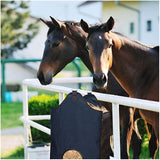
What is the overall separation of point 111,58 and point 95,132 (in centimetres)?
107

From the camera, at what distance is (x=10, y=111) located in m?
12.1

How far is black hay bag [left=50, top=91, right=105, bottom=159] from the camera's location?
2482mm

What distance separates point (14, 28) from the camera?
77.0ft

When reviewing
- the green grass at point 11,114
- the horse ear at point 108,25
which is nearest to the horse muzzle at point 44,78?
the horse ear at point 108,25

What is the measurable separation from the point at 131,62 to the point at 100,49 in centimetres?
44

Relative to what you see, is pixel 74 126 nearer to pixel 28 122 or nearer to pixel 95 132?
pixel 95 132

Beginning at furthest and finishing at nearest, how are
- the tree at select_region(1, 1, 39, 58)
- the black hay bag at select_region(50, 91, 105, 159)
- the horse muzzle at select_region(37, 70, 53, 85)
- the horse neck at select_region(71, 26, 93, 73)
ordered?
the tree at select_region(1, 1, 39, 58)
the horse neck at select_region(71, 26, 93, 73)
the horse muzzle at select_region(37, 70, 53, 85)
the black hay bag at select_region(50, 91, 105, 159)

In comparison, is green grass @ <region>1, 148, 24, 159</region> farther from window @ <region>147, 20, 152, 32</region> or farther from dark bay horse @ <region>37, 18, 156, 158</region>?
window @ <region>147, 20, 152, 32</region>

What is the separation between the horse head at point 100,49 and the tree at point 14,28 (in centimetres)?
1861

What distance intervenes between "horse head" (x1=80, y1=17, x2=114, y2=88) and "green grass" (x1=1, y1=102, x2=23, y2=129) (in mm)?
6111

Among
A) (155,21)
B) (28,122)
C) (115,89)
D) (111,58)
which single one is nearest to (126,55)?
(111,58)

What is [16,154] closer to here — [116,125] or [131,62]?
[131,62]

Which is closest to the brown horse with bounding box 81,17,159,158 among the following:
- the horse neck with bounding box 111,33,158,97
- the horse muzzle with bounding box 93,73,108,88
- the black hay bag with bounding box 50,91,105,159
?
the horse neck with bounding box 111,33,158,97

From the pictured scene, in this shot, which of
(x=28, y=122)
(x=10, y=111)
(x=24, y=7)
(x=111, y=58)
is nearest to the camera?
(x=111, y=58)
